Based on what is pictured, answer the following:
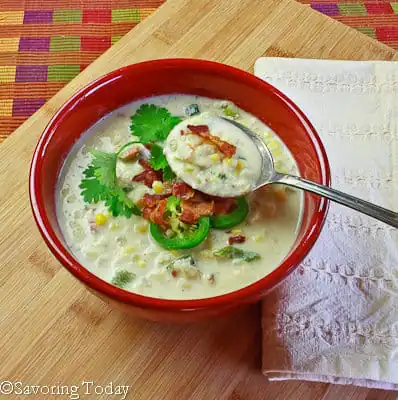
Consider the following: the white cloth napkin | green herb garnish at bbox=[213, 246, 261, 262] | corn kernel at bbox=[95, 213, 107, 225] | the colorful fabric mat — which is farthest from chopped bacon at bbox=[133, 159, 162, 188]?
the colorful fabric mat

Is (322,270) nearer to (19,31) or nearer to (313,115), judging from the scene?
(313,115)

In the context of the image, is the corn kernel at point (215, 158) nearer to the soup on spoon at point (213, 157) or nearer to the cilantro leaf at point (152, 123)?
the soup on spoon at point (213, 157)

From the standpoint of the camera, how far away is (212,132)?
1253 mm

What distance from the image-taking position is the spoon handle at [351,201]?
105cm

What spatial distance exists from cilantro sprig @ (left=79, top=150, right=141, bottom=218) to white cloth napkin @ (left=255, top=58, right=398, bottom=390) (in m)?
0.33

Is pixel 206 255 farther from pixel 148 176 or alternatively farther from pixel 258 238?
pixel 148 176

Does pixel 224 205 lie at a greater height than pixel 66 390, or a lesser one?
greater

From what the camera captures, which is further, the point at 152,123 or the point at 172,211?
the point at 152,123

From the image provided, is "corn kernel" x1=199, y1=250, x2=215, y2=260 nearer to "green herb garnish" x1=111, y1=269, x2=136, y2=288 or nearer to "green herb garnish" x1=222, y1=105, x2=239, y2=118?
"green herb garnish" x1=111, y1=269, x2=136, y2=288

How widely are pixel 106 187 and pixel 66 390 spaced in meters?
0.39

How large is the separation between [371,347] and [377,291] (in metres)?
0.12

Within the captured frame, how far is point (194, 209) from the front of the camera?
1159mm

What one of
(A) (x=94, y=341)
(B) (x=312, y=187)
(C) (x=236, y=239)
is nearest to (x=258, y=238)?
(C) (x=236, y=239)

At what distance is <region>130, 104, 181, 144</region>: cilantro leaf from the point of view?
4.21 feet
